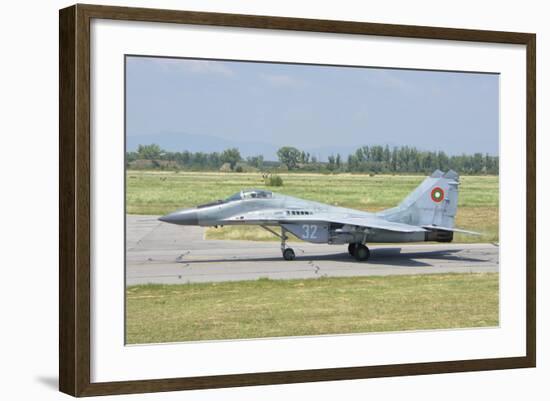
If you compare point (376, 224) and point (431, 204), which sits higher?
point (431, 204)

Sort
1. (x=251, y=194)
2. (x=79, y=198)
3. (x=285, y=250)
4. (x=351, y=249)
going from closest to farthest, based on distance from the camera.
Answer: (x=79, y=198) < (x=251, y=194) < (x=285, y=250) < (x=351, y=249)

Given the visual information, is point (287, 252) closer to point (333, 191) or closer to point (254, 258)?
point (254, 258)

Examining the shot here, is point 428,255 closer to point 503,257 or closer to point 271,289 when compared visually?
point 503,257

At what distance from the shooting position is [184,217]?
1420 cm

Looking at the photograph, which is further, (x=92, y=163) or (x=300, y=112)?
(x=300, y=112)

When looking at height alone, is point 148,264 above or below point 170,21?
below

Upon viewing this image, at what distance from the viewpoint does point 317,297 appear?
14.3m

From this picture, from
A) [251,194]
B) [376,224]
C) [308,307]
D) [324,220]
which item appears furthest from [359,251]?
[251,194]

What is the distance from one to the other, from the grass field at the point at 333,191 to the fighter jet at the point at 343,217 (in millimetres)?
152

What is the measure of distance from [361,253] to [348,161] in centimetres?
163

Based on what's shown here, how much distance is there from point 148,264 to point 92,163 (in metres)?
1.80

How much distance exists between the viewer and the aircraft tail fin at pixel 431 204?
15433 millimetres

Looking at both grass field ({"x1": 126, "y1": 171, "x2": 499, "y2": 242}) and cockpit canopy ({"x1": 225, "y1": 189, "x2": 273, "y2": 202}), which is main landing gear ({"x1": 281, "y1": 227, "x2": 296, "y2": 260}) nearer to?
grass field ({"x1": 126, "y1": 171, "x2": 499, "y2": 242})

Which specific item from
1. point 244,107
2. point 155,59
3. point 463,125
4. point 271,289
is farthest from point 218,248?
point 463,125
